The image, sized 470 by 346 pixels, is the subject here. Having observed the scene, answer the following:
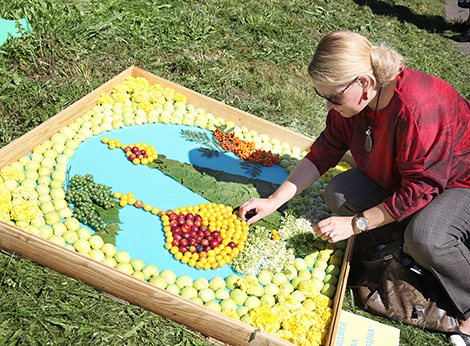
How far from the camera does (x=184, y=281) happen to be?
9.86 ft

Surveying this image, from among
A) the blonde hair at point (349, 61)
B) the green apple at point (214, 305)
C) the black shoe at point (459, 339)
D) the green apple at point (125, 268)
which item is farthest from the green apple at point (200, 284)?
the black shoe at point (459, 339)

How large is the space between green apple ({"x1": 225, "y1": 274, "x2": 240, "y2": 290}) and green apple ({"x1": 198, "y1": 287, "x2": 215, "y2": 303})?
0.51ft

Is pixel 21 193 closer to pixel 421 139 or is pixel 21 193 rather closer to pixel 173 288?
pixel 173 288

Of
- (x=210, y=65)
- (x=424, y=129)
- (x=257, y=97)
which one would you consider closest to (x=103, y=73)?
(x=210, y=65)

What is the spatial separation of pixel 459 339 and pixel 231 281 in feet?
5.62

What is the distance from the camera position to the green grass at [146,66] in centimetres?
267

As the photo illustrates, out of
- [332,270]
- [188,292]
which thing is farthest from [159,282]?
[332,270]

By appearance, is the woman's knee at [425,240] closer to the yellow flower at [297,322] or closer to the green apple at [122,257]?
the yellow flower at [297,322]

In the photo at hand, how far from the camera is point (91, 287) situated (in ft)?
9.36

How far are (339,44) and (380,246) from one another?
182cm

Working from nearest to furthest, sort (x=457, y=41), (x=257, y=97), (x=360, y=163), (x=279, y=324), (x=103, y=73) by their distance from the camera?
(x=279, y=324), (x=360, y=163), (x=103, y=73), (x=257, y=97), (x=457, y=41)

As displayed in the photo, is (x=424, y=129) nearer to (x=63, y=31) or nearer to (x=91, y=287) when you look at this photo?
(x=91, y=287)

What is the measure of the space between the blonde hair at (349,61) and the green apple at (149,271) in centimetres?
173

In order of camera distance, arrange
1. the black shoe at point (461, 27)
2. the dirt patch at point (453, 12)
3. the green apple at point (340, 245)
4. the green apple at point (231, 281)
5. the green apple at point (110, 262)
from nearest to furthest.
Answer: the green apple at point (110, 262), the green apple at point (231, 281), the green apple at point (340, 245), the black shoe at point (461, 27), the dirt patch at point (453, 12)
